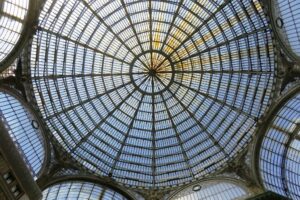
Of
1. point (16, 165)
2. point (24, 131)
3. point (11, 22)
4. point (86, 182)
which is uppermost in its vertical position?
point (11, 22)

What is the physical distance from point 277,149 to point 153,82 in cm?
1262

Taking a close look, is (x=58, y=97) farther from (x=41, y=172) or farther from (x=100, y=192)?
(x=100, y=192)

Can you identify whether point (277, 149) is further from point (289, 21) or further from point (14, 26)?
point (14, 26)

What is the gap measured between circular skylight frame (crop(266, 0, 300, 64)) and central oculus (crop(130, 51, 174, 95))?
10.3 meters

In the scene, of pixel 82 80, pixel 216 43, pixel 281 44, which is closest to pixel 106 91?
pixel 82 80

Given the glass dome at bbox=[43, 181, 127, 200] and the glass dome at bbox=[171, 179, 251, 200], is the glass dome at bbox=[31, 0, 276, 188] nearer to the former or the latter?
the glass dome at bbox=[171, 179, 251, 200]

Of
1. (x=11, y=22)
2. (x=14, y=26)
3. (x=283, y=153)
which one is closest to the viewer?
(x=11, y=22)

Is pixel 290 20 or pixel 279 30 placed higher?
pixel 290 20

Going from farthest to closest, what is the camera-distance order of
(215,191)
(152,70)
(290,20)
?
(152,70), (215,191), (290,20)

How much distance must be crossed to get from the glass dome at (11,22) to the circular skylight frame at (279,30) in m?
18.2

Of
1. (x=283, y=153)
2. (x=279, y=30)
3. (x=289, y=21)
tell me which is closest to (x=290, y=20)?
(x=289, y=21)

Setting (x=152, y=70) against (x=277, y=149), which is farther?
(x=152, y=70)

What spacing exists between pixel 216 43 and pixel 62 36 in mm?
13377

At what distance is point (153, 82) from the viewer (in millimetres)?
39281
